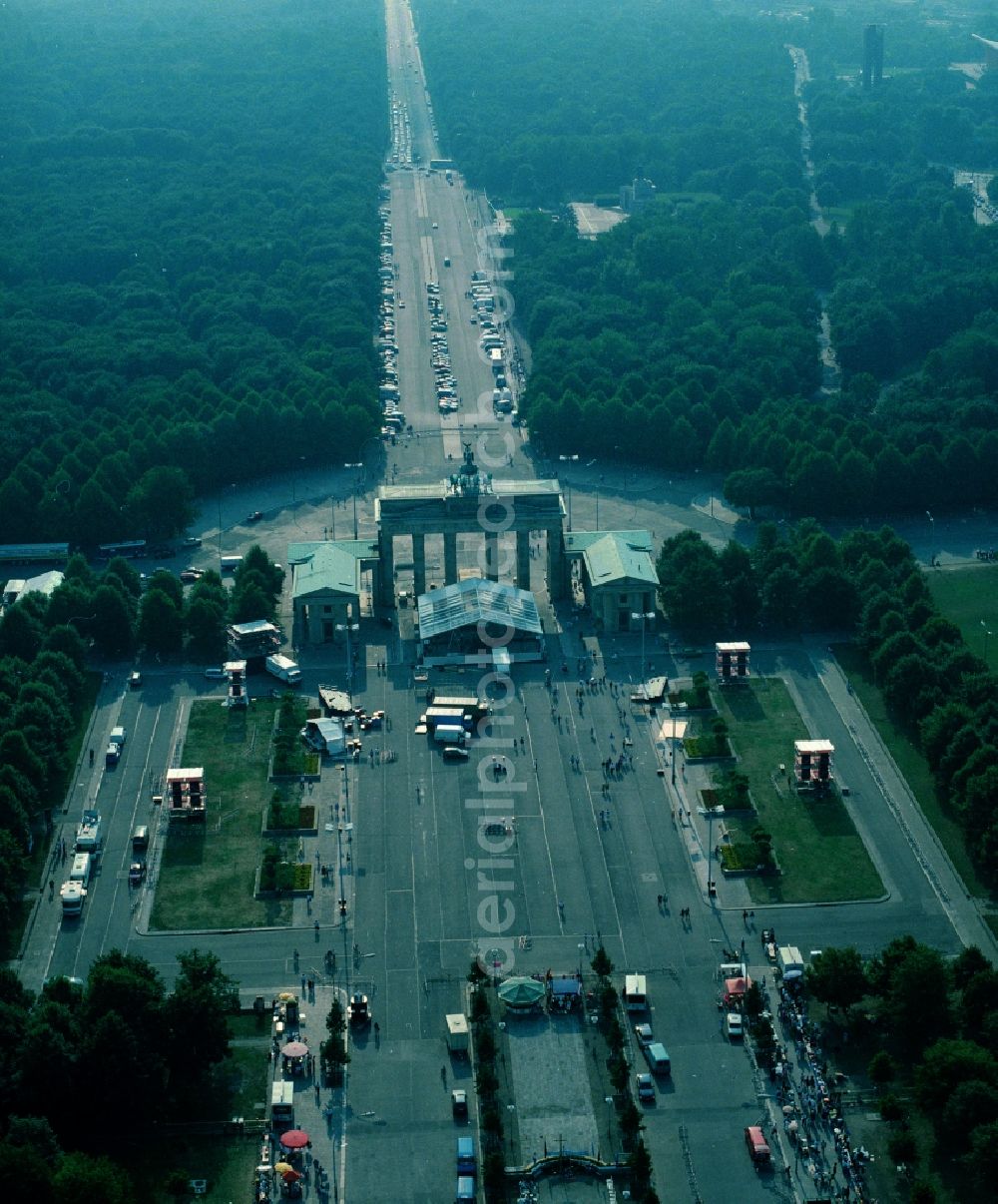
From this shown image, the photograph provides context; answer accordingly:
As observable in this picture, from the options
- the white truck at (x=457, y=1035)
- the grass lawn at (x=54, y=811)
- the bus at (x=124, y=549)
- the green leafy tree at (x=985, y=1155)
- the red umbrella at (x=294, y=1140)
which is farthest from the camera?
the bus at (x=124, y=549)

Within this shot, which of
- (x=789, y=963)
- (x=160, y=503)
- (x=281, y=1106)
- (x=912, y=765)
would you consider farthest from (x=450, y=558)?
(x=281, y=1106)

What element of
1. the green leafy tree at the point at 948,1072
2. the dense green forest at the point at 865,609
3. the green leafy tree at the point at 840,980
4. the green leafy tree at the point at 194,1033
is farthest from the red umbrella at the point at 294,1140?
the dense green forest at the point at 865,609

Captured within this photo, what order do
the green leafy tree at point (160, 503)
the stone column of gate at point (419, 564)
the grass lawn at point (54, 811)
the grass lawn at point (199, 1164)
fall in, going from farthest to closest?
1. the green leafy tree at point (160, 503)
2. the stone column of gate at point (419, 564)
3. the grass lawn at point (54, 811)
4. the grass lawn at point (199, 1164)

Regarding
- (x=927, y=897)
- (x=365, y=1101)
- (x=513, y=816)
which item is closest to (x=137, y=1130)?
(x=365, y=1101)

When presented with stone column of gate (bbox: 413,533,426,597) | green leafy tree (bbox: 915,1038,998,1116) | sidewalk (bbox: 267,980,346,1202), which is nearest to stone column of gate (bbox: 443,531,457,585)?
stone column of gate (bbox: 413,533,426,597)

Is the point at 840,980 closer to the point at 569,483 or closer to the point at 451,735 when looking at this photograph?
the point at 451,735

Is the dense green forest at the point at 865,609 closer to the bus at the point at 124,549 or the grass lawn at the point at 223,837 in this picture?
the grass lawn at the point at 223,837

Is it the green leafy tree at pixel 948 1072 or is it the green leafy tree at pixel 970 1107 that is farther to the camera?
the green leafy tree at pixel 948 1072
